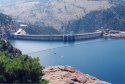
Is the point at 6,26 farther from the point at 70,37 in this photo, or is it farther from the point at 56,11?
the point at 56,11

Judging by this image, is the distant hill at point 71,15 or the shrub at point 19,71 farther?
the distant hill at point 71,15

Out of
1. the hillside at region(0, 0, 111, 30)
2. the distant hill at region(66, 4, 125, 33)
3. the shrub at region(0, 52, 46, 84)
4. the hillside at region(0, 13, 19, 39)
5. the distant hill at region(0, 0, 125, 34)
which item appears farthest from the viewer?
the hillside at region(0, 0, 111, 30)

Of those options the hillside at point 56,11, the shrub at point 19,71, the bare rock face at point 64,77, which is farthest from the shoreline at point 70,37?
the shrub at point 19,71

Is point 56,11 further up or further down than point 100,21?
further up

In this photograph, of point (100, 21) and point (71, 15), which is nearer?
point (100, 21)

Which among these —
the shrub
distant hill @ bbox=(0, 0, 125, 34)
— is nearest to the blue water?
distant hill @ bbox=(0, 0, 125, 34)

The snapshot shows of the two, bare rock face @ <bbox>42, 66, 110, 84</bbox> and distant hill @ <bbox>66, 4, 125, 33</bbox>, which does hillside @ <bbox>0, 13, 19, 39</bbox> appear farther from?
bare rock face @ <bbox>42, 66, 110, 84</bbox>

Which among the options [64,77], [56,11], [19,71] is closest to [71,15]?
[56,11]

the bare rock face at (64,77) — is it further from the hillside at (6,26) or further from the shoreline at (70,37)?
the shoreline at (70,37)

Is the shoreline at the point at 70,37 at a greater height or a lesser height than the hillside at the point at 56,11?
lesser
